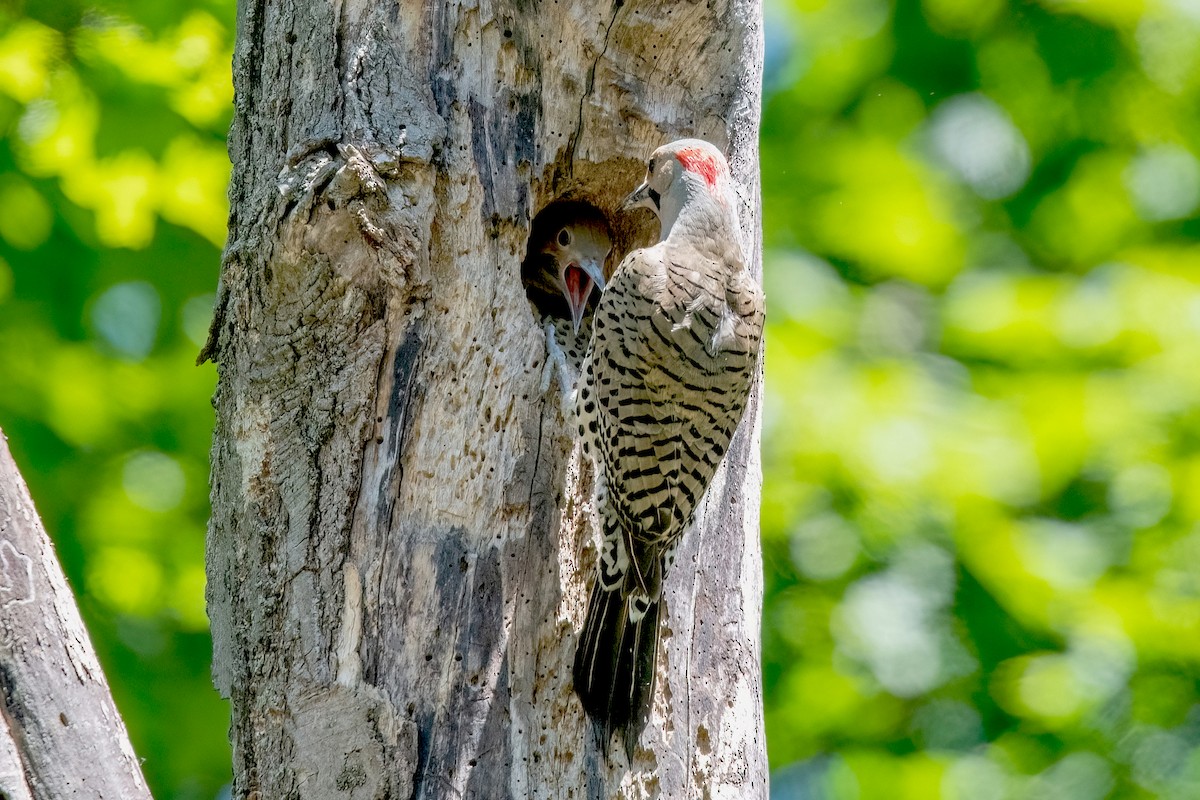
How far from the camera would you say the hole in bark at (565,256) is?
454 centimetres

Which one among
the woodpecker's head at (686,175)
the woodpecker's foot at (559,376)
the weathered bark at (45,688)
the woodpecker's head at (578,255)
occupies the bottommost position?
the weathered bark at (45,688)

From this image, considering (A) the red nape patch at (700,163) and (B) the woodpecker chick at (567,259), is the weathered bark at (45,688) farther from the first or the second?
(B) the woodpecker chick at (567,259)

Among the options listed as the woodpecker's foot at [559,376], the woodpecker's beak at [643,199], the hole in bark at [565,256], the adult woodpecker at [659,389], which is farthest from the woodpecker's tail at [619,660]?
the hole in bark at [565,256]

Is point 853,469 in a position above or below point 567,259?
below

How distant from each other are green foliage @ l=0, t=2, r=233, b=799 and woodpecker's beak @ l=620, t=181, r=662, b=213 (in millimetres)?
2127

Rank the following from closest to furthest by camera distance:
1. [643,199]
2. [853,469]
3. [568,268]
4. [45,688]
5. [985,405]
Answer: [45,688] → [643,199] → [568,268] → [853,469] → [985,405]

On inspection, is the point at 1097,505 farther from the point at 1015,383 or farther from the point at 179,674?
the point at 179,674

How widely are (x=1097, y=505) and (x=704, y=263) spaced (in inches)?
98.5

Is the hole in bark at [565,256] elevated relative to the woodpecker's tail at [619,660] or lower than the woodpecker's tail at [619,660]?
elevated

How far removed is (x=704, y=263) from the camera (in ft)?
12.1

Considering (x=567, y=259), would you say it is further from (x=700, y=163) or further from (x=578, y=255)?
(x=700, y=163)

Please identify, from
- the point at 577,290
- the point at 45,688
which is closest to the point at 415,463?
the point at 45,688

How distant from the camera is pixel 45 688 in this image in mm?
2311

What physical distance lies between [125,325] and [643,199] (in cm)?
254
